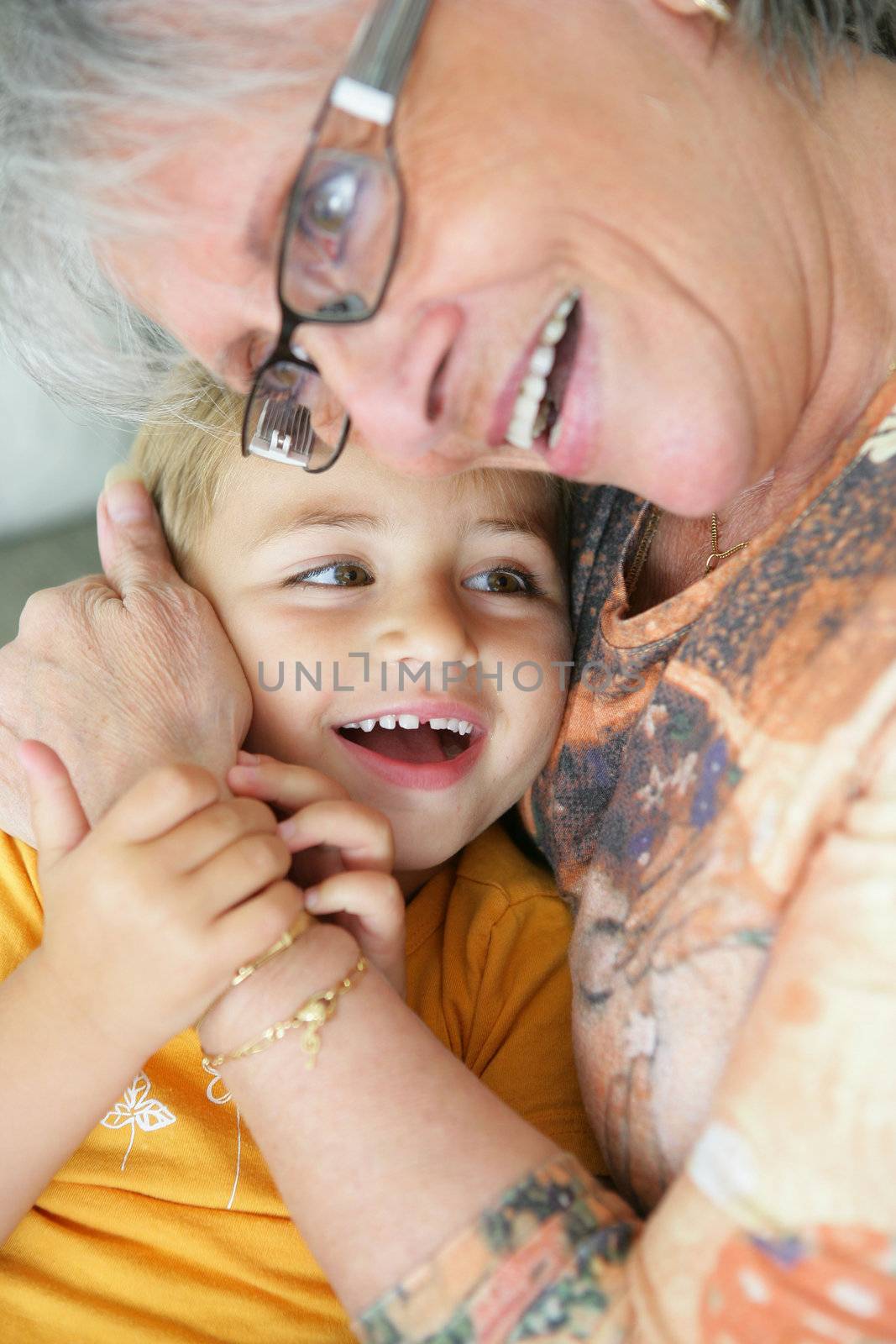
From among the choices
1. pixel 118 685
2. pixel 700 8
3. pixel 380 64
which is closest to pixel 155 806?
pixel 118 685

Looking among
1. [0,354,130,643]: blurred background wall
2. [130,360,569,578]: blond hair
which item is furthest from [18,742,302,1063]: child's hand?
[0,354,130,643]: blurred background wall

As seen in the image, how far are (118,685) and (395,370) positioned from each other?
527mm

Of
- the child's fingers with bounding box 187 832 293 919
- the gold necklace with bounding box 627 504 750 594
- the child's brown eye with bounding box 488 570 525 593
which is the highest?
the gold necklace with bounding box 627 504 750 594

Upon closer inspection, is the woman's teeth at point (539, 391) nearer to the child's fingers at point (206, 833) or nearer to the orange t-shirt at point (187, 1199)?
the child's fingers at point (206, 833)

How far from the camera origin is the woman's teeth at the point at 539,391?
0.99m

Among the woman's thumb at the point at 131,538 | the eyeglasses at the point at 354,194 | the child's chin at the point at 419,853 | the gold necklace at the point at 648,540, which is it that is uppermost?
the eyeglasses at the point at 354,194

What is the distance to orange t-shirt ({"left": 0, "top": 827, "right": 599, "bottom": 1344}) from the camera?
126cm

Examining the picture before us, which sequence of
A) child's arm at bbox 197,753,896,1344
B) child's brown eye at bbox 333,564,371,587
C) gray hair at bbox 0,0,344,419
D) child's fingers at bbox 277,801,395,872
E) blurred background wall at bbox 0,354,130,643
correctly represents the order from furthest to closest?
blurred background wall at bbox 0,354,130,643
child's brown eye at bbox 333,564,371,587
child's fingers at bbox 277,801,395,872
gray hair at bbox 0,0,344,419
child's arm at bbox 197,753,896,1344

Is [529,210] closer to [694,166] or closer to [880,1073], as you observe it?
[694,166]

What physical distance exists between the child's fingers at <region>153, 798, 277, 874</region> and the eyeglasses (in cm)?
45

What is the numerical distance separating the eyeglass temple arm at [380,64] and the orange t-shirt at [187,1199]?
903 millimetres

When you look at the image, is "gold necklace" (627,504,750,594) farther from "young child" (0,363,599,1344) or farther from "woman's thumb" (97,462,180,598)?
"woman's thumb" (97,462,180,598)

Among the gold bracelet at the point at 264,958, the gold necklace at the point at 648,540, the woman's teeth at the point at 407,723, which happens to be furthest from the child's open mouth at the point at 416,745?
the gold bracelet at the point at 264,958

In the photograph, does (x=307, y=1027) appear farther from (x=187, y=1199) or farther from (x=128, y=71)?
(x=128, y=71)
